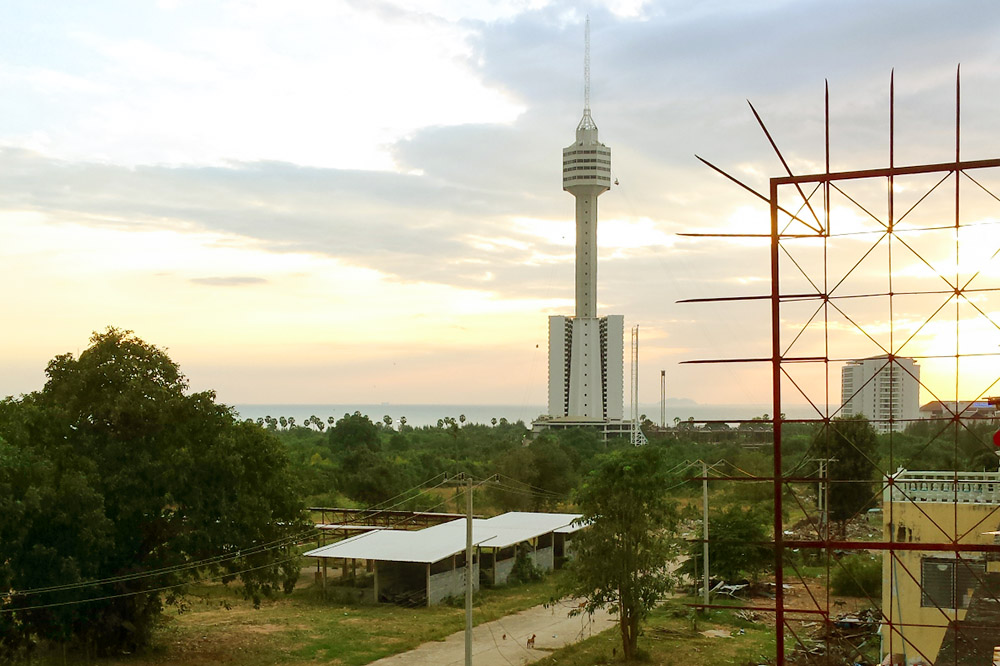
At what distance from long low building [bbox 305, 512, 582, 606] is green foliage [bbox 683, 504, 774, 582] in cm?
473

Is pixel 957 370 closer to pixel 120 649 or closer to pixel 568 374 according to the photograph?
pixel 120 649

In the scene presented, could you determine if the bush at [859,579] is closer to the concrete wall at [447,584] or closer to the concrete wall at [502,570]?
the concrete wall at [502,570]

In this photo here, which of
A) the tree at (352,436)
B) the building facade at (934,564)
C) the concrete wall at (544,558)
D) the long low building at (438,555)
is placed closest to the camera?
the building facade at (934,564)

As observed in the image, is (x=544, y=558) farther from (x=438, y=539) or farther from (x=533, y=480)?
(x=533, y=480)

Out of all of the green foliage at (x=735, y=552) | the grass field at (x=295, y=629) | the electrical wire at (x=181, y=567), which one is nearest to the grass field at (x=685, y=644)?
the green foliage at (x=735, y=552)

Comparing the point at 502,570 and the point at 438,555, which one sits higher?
the point at 438,555

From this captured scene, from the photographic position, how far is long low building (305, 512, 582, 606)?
28.3m

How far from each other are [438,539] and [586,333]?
294 ft

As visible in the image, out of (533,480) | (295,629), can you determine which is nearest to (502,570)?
(295,629)

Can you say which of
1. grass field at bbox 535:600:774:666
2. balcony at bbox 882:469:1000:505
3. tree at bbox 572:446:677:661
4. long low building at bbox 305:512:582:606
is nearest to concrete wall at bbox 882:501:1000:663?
balcony at bbox 882:469:1000:505

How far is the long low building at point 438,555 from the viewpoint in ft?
93.0

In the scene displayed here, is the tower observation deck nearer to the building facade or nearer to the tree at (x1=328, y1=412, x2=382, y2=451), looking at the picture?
the tree at (x1=328, y1=412, x2=382, y2=451)

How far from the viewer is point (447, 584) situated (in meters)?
29.3

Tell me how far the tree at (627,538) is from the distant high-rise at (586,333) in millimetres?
95505
